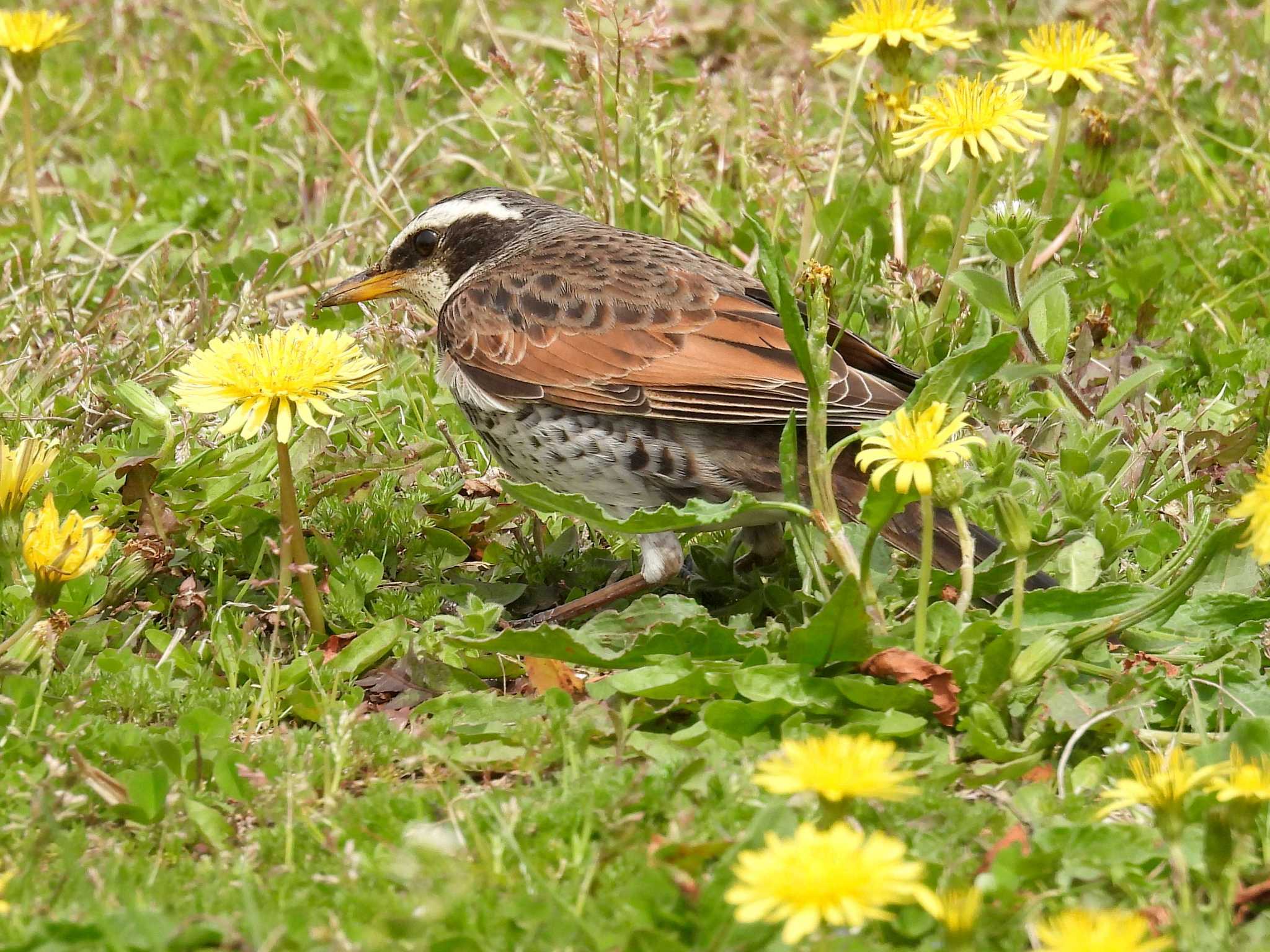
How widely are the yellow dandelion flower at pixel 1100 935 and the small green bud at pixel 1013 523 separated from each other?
1141mm

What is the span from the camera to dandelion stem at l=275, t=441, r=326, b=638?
4.89 m

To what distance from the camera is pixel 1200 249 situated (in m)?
7.50

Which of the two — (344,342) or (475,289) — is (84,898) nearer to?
A: (344,342)

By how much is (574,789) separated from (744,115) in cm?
540

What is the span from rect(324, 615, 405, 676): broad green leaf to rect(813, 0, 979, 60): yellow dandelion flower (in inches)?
94.1

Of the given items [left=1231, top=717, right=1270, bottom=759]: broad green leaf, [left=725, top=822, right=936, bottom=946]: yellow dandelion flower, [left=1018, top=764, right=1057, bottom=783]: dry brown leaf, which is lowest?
[left=1018, top=764, right=1057, bottom=783]: dry brown leaf

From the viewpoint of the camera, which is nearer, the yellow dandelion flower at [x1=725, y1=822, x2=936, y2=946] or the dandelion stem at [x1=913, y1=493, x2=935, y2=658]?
the yellow dandelion flower at [x1=725, y1=822, x2=936, y2=946]

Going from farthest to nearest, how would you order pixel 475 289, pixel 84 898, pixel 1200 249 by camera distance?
pixel 1200 249
pixel 475 289
pixel 84 898

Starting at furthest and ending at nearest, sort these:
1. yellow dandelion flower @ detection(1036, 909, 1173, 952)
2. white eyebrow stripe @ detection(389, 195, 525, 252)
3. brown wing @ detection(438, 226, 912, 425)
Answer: white eyebrow stripe @ detection(389, 195, 525, 252)
brown wing @ detection(438, 226, 912, 425)
yellow dandelion flower @ detection(1036, 909, 1173, 952)

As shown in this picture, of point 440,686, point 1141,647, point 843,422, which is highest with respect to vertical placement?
point 843,422

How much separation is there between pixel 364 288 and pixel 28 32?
5.47 feet

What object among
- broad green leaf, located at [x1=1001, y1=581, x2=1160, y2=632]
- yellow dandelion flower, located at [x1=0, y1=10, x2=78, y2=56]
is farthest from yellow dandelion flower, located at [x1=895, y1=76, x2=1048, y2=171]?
yellow dandelion flower, located at [x1=0, y1=10, x2=78, y2=56]

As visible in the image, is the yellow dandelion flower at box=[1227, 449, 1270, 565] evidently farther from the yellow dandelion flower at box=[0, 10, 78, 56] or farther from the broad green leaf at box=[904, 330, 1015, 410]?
the yellow dandelion flower at box=[0, 10, 78, 56]

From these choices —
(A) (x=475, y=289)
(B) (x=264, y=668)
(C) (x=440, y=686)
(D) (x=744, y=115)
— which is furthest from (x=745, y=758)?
(D) (x=744, y=115)
